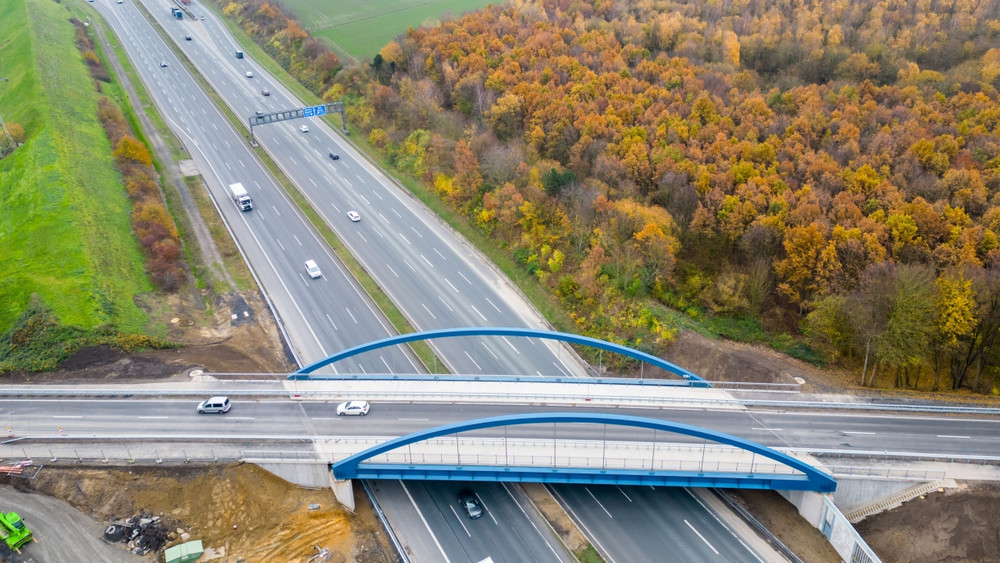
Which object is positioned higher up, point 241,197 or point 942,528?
point 241,197

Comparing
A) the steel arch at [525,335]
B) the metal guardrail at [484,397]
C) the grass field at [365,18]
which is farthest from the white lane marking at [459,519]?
the grass field at [365,18]

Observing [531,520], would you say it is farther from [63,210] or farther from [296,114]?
[296,114]

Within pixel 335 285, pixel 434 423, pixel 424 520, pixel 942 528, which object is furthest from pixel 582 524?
pixel 335 285

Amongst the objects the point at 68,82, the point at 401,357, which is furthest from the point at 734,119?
the point at 68,82

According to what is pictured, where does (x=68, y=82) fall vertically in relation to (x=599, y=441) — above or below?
above

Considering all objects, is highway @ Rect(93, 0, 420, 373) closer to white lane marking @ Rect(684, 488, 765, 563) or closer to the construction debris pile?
the construction debris pile

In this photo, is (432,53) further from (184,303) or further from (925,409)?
(925,409)
